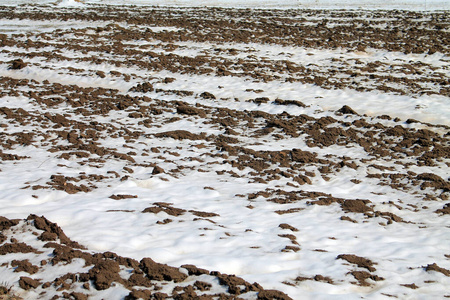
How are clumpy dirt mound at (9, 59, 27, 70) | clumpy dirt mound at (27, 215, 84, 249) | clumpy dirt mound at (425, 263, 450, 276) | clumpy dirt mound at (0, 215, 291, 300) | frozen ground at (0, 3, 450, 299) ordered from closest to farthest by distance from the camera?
1. clumpy dirt mound at (0, 215, 291, 300)
2. frozen ground at (0, 3, 450, 299)
3. clumpy dirt mound at (425, 263, 450, 276)
4. clumpy dirt mound at (27, 215, 84, 249)
5. clumpy dirt mound at (9, 59, 27, 70)

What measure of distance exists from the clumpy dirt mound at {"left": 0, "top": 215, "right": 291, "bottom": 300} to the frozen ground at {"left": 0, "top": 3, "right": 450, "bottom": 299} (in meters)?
0.02

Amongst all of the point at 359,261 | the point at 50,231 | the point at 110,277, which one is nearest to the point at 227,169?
the point at 359,261

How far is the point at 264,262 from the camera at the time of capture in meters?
5.20

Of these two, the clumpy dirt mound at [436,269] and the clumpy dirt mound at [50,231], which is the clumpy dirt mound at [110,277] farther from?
the clumpy dirt mound at [436,269]

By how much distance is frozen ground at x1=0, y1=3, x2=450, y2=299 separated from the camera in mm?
4875

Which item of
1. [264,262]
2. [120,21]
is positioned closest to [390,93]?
[264,262]

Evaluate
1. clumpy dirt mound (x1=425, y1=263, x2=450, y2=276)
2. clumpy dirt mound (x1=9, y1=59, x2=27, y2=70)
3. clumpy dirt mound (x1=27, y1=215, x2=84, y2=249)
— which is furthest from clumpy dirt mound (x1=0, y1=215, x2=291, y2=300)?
clumpy dirt mound (x1=9, y1=59, x2=27, y2=70)

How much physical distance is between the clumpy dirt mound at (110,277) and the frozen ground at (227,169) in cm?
2

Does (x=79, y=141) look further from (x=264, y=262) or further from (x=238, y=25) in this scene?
(x=238, y=25)

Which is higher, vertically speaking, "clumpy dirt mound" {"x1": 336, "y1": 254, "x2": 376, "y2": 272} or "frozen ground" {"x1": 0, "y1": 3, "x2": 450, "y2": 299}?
"frozen ground" {"x1": 0, "y1": 3, "x2": 450, "y2": 299}

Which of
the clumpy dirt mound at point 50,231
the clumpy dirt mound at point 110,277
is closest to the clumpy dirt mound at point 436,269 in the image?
the clumpy dirt mound at point 110,277

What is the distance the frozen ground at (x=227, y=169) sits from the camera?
16.0 ft

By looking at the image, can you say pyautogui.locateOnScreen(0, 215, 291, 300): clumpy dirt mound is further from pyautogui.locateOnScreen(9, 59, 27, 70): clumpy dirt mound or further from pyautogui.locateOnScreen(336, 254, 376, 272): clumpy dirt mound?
pyautogui.locateOnScreen(9, 59, 27, 70): clumpy dirt mound

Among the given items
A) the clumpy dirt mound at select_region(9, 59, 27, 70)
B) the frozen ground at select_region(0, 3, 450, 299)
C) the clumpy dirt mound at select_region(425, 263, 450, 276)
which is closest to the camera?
the frozen ground at select_region(0, 3, 450, 299)
